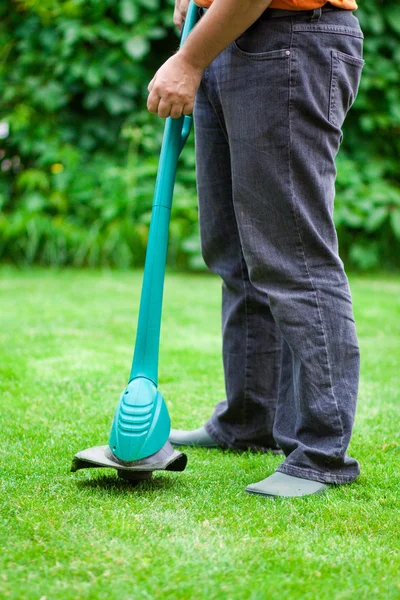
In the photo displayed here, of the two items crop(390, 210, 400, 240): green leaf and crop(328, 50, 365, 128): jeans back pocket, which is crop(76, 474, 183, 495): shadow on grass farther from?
crop(390, 210, 400, 240): green leaf

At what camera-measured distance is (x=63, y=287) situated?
4422 mm

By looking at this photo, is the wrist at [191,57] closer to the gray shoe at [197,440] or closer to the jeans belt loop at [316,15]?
the jeans belt loop at [316,15]

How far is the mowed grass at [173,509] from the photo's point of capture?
48.6 inches

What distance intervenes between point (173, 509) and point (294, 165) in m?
0.67

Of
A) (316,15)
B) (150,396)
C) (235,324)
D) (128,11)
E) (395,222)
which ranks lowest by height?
(150,396)

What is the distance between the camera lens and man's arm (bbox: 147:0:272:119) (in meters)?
1.52

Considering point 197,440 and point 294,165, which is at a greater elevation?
point 294,165

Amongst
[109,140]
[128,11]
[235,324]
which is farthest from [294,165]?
[109,140]

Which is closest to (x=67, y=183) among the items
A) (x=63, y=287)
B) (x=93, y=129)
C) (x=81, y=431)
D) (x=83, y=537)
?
(x=93, y=129)

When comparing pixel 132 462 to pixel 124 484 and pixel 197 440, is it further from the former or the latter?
pixel 197 440

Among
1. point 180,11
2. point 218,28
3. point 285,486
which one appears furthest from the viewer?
point 180,11

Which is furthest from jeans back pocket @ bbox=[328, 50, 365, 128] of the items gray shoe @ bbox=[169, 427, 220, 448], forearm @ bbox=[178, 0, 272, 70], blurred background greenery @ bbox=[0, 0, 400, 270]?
blurred background greenery @ bbox=[0, 0, 400, 270]

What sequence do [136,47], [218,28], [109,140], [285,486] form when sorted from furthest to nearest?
[109,140] < [136,47] < [285,486] < [218,28]

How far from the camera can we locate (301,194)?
1.62 m
